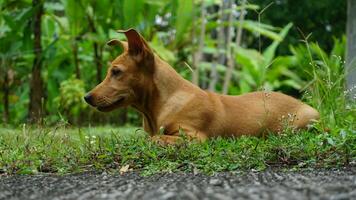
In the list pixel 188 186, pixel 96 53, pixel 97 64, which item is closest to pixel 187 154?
pixel 188 186

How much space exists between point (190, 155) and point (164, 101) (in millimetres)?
1227

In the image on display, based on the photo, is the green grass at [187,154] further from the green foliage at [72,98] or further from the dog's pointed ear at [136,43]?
the green foliage at [72,98]

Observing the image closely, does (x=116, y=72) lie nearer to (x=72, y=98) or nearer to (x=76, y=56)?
(x=72, y=98)

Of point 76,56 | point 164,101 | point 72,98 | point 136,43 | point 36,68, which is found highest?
point 136,43

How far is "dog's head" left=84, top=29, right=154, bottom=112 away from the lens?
16.3ft

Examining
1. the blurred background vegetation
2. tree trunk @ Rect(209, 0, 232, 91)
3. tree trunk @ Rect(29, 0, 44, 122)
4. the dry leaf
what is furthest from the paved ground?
tree trunk @ Rect(209, 0, 232, 91)

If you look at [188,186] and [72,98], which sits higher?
[188,186]

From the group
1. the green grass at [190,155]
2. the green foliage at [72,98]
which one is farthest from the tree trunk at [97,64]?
the green grass at [190,155]

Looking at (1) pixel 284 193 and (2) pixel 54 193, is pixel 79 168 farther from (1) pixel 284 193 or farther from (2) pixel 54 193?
(1) pixel 284 193

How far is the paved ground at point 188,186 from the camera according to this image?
245cm

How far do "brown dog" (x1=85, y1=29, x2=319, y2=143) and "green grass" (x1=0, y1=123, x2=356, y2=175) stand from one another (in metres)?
0.72

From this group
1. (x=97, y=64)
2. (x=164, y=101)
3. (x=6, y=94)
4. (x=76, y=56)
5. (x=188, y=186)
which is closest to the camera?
(x=188, y=186)

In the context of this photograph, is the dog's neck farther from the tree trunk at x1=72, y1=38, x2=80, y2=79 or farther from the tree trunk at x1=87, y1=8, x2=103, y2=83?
the tree trunk at x1=72, y1=38, x2=80, y2=79

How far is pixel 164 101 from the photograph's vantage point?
5.02 meters
